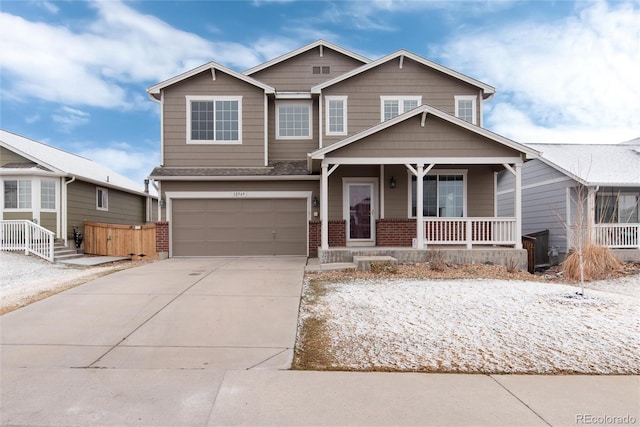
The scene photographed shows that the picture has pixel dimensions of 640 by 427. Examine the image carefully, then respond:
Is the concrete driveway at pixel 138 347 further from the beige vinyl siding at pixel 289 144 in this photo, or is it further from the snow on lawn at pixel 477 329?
the beige vinyl siding at pixel 289 144

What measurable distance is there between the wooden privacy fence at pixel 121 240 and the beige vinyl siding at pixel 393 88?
8.18m

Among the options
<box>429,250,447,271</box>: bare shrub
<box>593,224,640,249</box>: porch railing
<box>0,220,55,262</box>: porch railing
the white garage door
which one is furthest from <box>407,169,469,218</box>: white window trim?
<box>0,220,55,262</box>: porch railing

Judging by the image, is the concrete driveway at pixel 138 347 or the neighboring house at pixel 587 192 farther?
the neighboring house at pixel 587 192

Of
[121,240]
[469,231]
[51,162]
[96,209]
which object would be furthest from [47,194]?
[469,231]

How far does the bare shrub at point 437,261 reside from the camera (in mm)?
10133

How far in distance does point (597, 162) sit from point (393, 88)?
8.91 metres

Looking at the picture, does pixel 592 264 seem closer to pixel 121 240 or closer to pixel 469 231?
pixel 469 231

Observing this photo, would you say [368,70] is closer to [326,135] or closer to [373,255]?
[326,135]

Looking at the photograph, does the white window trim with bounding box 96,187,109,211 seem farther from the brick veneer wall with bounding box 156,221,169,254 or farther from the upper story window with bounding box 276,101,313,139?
the upper story window with bounding box 276,101,313,139

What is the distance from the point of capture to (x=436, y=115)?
1112cm

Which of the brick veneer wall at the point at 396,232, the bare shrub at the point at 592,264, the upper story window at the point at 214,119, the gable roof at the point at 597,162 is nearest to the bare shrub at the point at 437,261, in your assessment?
the brick veneer wall at the point at 396,232

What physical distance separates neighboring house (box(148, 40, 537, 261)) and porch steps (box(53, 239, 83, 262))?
371 centimetres

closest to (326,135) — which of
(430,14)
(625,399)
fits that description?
(430,14)

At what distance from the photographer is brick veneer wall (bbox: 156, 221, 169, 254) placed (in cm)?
1342
